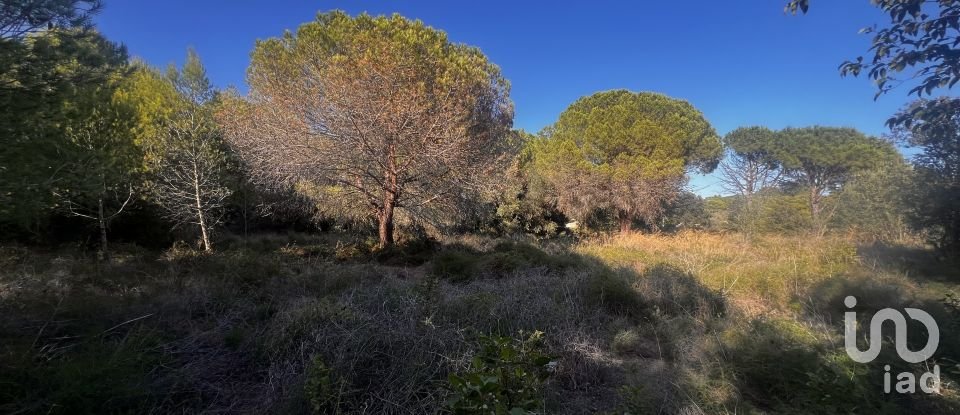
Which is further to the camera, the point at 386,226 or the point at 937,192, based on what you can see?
the point at 386,226

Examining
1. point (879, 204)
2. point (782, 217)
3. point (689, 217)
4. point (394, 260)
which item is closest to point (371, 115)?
point (394, 260)

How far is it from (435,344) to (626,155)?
15.5m

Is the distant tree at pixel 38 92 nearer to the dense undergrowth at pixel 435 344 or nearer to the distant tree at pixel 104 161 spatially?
the distant tree at pixel 104 161

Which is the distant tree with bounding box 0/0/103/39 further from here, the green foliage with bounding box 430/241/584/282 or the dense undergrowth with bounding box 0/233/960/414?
the green foliage with bounding box 430/241/584/282

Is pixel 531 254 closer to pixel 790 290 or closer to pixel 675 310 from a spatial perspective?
pixel 675 310

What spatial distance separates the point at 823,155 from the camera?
23109 mm

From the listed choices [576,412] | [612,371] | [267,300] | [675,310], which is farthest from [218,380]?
[675,310]

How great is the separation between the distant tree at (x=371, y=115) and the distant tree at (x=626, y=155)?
6871 millimetres

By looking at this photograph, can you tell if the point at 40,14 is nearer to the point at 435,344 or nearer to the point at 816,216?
the point at 435,344

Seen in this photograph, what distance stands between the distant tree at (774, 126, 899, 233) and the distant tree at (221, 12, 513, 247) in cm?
1988

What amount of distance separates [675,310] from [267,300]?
18.5 ft

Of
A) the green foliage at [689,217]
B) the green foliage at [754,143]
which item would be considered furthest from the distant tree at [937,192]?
the green foliage at [754,143]

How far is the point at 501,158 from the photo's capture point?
11.5 meters

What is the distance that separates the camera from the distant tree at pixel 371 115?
30.2 ft
